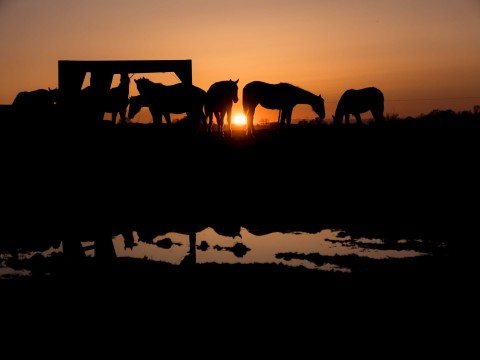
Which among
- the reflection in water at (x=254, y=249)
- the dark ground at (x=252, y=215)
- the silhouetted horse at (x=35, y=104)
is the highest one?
the silhouetted horse at (x=35, y=104)

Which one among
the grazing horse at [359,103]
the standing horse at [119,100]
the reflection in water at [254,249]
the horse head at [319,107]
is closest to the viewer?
the reflection in water at [254,249]

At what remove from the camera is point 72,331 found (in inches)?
253

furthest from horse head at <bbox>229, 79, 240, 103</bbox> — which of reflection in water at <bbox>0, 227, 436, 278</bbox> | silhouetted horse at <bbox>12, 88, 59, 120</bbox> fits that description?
reflection in water at <bbox>0, 227, 436, 278</bbox>

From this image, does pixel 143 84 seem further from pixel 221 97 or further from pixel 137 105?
pixel 221 97

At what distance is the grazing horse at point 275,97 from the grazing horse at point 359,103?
1353 millimetres

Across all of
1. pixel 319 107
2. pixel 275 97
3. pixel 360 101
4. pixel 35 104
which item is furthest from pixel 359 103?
pixel 35 104

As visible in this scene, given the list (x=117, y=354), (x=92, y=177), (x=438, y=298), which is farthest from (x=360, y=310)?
(x=92, y=177)

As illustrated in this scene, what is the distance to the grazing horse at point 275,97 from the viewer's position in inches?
948

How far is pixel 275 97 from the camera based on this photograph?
24.3m

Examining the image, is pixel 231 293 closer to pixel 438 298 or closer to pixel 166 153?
pixel 438 298

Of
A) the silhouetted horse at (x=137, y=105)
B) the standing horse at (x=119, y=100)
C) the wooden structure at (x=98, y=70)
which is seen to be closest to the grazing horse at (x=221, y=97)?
the silhouetted horse at (x=137, y=105)

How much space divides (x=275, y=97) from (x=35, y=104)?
10873 millimetres

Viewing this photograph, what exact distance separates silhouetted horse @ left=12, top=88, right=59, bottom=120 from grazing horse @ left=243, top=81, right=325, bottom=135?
8.47 metres

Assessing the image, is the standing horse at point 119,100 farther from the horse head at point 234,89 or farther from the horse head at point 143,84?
the horse head at point 234,89
